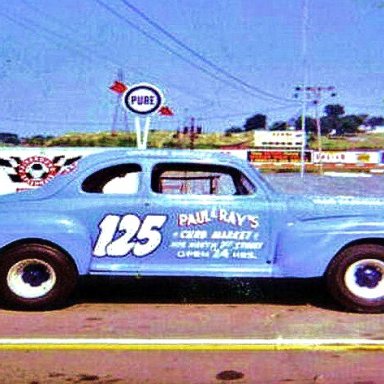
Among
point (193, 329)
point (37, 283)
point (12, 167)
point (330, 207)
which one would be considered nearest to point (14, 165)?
point (12, 167)

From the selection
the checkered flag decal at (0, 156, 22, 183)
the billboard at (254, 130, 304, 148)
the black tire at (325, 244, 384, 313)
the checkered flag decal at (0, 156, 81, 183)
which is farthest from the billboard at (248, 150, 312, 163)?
the black tire at (325, 244, 384, 313)

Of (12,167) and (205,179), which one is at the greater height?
(12,167)

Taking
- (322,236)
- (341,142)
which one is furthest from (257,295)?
(341,142)

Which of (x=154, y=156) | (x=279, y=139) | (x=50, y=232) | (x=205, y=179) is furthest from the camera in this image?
(x=279, y=139)

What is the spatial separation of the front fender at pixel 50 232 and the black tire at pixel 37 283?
92 mm

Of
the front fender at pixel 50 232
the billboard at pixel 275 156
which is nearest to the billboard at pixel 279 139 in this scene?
the billboard at pixel 275 156

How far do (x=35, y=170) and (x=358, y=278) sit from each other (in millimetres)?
8857

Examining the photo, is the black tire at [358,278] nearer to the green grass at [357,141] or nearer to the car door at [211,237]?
the car door at [211,237]

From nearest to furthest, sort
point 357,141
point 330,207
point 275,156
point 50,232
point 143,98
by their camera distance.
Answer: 1. point 50,232
2. point 330,207
3. point 143,98
4. point 275,156
5. point 357,141

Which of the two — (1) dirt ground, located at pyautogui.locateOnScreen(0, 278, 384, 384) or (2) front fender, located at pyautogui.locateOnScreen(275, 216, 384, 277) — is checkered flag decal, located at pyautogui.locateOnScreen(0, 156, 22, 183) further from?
(2) front fender, located at pyautogui.locateOnScreen(275, 216, 384, 277)

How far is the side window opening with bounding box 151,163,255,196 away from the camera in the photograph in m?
7.40

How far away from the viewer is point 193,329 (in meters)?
6.46

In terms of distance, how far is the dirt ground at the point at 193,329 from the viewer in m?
5.21

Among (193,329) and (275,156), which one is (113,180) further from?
(275,156)
